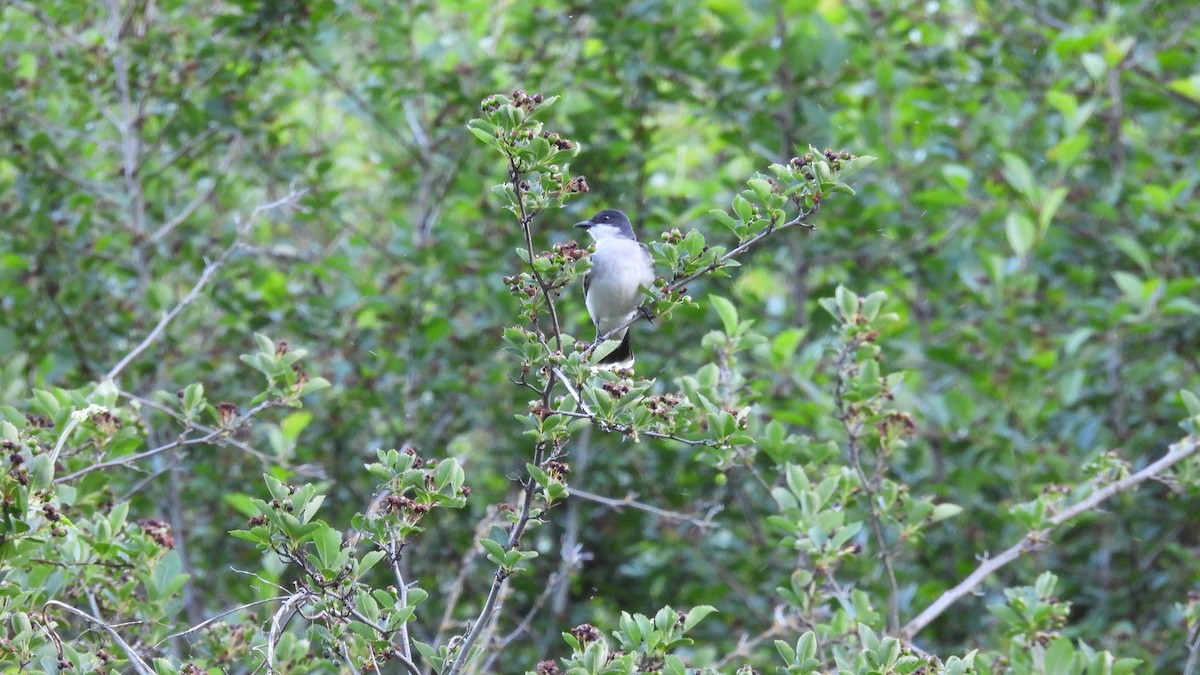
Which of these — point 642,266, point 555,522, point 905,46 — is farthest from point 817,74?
point 555,522

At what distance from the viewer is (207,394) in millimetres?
6750

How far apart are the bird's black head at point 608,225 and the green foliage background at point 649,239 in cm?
42

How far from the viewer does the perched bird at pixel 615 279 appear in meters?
5.94

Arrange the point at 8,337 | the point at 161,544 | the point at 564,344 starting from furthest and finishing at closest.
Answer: the point at 8,337
the point at 161,544
the point at 564,344

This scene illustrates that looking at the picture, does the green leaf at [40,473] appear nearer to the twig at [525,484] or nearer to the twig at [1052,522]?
the twig at [525,484]

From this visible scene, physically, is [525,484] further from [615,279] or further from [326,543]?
[615,279]

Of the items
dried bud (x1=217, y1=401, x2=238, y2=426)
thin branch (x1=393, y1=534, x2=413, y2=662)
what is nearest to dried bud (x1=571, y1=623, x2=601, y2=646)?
thin branch (x1=393, y1=534, x2=413, y2=662)

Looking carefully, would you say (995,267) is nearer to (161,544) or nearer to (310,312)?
(310,312)

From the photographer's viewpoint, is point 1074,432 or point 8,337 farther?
point 1074,432

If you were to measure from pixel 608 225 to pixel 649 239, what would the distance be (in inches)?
25.3

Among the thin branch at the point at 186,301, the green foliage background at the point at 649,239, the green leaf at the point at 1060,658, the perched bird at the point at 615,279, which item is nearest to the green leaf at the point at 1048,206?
the green foliage background at the point at 649,239

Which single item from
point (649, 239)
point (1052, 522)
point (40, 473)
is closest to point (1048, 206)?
point (649, 239)

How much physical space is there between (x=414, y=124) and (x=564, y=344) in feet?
14.2

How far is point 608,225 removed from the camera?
627 cm
